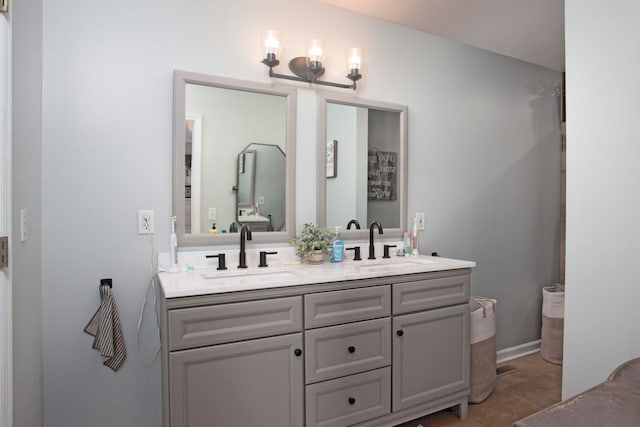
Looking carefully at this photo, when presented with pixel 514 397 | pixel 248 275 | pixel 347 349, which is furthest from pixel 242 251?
pixel 514 397

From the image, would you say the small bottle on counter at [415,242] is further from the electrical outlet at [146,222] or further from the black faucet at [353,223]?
the electrical outlet at [146,222]

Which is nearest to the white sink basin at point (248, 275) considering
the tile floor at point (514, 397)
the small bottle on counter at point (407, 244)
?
the small bottle on counter at point (407, 244)

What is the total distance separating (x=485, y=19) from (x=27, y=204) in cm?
Result: 279

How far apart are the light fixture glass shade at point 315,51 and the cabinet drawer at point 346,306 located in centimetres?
134

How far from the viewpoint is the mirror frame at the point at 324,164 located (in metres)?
2.24

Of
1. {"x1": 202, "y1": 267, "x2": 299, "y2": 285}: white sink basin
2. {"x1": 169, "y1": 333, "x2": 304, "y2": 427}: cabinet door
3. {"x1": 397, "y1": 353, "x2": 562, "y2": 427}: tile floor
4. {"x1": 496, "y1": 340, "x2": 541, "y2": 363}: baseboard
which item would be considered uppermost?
{"x1": 202, "y1": 267, "x2": 299, "y2": 285}: white sink basin

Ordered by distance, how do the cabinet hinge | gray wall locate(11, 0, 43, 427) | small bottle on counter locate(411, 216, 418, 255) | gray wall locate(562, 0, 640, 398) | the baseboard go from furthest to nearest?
the baseboard, small bottle on counter locate(411, 216, 418, 255), gray wall locate(562, 0, 640, 398), gray wall locate(11, 0, 43, 427), the cabinet hinge

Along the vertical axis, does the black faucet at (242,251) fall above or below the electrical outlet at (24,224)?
below

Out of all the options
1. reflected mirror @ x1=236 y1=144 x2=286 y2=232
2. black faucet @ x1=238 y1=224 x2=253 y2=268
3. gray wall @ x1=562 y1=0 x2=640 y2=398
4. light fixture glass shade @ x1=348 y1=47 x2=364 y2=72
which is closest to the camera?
gray wall @ x1=562 y1=0 x2=640 y2=398

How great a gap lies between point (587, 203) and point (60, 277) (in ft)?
7.91

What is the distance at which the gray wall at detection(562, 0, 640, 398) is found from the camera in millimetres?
1533

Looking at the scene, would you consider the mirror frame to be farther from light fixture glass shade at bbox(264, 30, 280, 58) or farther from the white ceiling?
the white ceiling

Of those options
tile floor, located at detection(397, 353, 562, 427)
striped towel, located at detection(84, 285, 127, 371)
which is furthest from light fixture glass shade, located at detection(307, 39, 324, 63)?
tile floor, located at detection(397, 353, 562, 427)

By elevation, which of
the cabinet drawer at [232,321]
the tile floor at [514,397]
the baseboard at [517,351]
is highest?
the cabinet drawer at [232,321]
